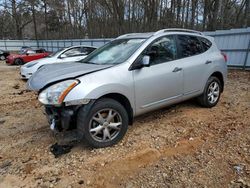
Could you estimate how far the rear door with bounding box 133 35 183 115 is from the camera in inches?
151

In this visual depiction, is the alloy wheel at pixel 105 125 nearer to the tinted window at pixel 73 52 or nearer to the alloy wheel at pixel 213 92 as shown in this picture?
the alloy wheel at pixel 213 92

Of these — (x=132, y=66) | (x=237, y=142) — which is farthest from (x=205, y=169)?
(x=132, y=66)

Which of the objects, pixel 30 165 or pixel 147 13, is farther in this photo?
pixel 147 13

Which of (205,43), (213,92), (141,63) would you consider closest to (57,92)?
(141,63)

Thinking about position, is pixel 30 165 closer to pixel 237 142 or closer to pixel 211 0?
pixel 237 142

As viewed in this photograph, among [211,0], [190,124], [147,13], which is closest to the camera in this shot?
[190,124]

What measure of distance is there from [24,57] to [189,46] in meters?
15.2

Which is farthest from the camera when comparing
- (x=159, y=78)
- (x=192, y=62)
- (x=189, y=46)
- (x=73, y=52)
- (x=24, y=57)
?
(x=24, y=57)

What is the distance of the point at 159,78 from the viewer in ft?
13.2

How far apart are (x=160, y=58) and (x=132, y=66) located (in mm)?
698

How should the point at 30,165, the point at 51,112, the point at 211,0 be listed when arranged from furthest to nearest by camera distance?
the point at 211,0
the point at 51,112
the point at 30,165

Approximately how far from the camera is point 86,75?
3.38 m

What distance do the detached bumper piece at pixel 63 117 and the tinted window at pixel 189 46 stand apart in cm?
241

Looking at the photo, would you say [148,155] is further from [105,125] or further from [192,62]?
[192,62]
